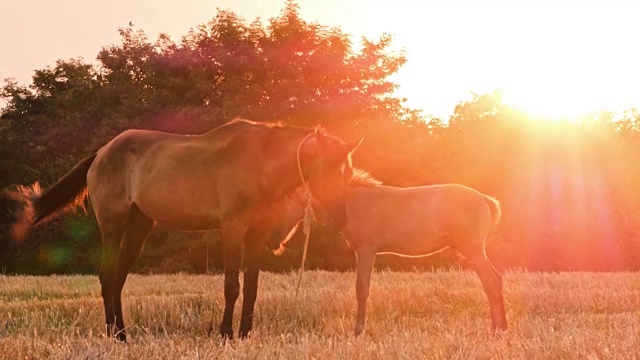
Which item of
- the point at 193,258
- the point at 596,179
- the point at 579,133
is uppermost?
the point at 579,133

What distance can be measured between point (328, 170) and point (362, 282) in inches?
Answer: 70.4

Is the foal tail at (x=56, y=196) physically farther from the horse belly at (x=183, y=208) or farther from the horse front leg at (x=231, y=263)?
the horse front leg at (x=231, y=263)

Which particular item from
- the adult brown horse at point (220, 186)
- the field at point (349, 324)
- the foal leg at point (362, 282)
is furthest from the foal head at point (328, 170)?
the foal leg at point (362, 282)

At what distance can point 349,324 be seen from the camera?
28.9 ft

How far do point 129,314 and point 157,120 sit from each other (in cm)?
2205

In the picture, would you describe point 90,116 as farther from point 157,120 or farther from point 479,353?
point 479,353

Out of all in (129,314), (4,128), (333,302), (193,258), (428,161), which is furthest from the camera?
(4,128)

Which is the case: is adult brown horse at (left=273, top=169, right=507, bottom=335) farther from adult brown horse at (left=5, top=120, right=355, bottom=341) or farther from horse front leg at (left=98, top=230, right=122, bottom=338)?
horse front leg at (left=98, top=230, right=122, bottom=338)

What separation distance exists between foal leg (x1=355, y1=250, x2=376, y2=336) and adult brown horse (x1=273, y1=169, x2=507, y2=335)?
0.01 metres

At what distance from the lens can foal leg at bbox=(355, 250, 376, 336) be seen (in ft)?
26.5

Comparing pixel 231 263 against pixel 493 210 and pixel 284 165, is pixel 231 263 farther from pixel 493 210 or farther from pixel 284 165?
pixel 493 210

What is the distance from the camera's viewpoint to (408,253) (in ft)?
30.2

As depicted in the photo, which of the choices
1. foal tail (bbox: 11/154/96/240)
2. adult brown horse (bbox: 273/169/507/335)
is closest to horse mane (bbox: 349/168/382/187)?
adult brown horse (bbox: 273/169/507/335)

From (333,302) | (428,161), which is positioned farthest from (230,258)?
(428,161)
